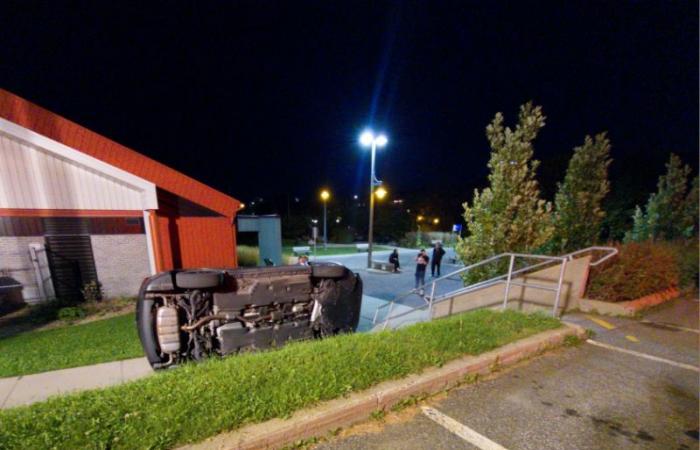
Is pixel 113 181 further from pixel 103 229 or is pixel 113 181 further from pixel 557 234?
pixel 557 234

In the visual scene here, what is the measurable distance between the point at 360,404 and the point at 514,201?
19.0 feet

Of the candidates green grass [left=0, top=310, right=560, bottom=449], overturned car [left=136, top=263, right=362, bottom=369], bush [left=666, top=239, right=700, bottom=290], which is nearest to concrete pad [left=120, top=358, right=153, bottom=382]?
overturned car [left=136, top=263, right=362, bottom=369]

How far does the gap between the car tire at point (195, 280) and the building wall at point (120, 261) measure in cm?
670

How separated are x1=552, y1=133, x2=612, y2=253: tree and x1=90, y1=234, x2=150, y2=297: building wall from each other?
488 inches

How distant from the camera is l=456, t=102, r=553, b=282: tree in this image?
6.49m

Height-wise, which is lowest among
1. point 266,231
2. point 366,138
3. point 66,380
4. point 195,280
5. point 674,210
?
point 66,380

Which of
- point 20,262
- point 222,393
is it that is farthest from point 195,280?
point 20,262

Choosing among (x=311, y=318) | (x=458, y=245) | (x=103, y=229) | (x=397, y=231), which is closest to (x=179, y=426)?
(x=311, y=318)

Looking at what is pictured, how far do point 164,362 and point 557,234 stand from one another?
31.4 ft

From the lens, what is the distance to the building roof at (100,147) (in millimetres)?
6484

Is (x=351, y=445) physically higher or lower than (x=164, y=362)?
higher

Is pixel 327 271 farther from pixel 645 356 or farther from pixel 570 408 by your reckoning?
pixel 645 356

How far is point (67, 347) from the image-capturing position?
507cm

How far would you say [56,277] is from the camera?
7863 mm
